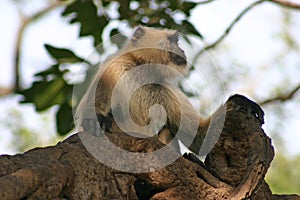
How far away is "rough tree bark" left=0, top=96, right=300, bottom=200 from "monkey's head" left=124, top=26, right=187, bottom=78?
1.55 meters

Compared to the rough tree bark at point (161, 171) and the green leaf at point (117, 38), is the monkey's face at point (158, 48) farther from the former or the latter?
the rough tree bark at point (161, 171)

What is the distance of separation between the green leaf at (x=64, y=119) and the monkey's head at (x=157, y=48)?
2.33ft

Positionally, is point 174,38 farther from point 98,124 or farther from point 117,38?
point 98,124

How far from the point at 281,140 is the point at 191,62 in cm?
903

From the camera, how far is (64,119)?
14.9 ft

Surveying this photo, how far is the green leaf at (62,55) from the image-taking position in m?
4.48

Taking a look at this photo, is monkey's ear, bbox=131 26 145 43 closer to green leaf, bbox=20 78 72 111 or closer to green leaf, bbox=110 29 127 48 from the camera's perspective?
green leaf, bbox=110 29 127 48

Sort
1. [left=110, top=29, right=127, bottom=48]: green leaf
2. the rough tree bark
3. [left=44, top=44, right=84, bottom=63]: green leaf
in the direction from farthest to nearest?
[left=110, top=29, right=127, bottom=48]: green leaf
[left=44, top=44, right=84, bottom=63]: green leaf
the rough tree bark

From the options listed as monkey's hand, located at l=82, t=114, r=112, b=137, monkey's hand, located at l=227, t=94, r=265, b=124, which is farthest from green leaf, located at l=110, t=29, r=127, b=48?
monkey's hand, located at l=227, t=94, r=265, b=124

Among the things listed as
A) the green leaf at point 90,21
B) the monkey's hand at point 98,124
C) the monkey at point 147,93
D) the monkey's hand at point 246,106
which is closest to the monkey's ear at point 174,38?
the monkey at point 147,93

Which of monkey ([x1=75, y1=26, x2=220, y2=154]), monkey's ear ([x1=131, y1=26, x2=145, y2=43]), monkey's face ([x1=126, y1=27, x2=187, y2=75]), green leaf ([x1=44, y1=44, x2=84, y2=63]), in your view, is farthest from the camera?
monkey's ear ([x1=131, y1=26, x2=145, y2=43])

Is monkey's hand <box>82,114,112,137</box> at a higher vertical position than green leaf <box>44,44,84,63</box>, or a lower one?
lower

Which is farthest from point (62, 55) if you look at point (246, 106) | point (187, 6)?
point (246, 106)

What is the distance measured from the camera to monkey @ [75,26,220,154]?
14.2ft
